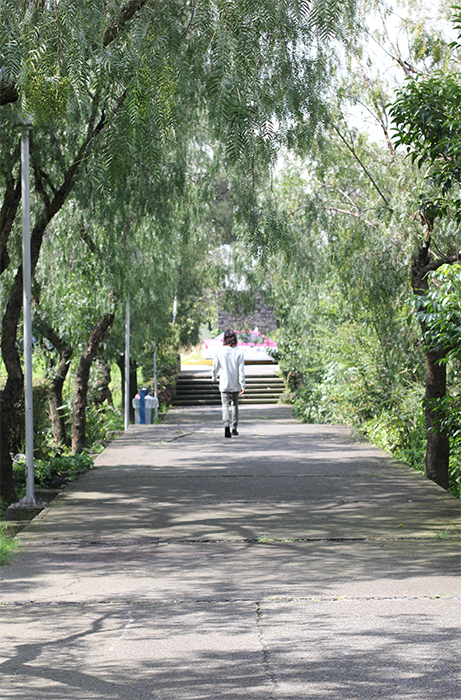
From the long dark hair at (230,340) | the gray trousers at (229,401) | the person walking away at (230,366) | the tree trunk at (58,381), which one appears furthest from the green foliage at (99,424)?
the long dark hair at (230,340)

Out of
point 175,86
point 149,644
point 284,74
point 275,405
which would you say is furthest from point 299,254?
point 275,405

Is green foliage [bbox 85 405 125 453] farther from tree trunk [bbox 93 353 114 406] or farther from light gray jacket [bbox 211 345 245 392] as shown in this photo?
light gray jacket [bbox 211 345 245 392]

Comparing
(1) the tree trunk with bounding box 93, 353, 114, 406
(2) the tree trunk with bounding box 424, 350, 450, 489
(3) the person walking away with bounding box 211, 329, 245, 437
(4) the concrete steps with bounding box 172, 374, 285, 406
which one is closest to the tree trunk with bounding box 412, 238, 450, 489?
(2) the tree trunk with bounding box 424, 350, 450, 489

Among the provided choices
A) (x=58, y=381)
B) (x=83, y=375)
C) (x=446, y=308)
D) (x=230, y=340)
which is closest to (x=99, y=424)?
(x=58, y=381)

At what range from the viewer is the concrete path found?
3828mm

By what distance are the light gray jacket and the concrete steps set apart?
14.5 m

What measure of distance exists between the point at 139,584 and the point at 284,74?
5306 millimetres

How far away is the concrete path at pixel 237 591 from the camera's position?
3.83m

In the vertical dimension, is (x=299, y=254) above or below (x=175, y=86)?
below

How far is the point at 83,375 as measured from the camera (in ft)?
50.3

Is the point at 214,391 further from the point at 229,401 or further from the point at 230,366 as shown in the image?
the point at 230,366

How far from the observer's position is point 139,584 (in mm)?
5492

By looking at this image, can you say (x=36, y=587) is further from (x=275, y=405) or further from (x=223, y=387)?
(x=275, y=405)

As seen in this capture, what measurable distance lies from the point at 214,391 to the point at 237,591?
23.6 meters
